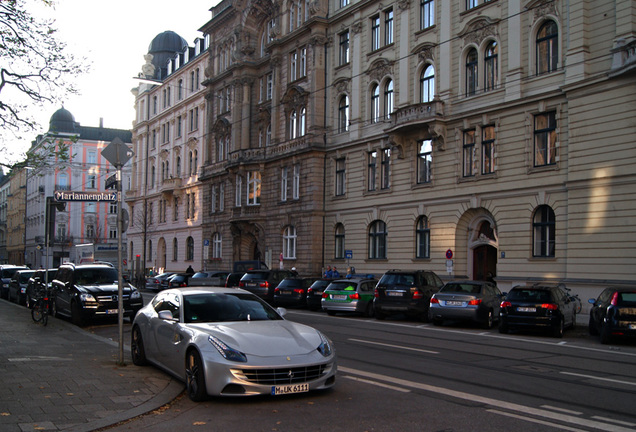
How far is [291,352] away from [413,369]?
12.1 ft

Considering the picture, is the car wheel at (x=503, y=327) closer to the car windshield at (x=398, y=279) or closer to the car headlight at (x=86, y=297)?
the car windshield at (x=398, y=279)

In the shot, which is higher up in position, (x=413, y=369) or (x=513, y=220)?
(x=513, y=220)

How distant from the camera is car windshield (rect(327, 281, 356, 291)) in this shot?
2394 cm

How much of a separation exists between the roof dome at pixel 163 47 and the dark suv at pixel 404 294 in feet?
194

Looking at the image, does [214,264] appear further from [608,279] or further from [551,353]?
Result: [551,353]

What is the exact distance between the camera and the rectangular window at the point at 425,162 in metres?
33.0

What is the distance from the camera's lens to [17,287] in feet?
95.7

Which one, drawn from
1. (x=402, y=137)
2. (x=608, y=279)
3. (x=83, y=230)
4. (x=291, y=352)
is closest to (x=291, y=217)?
(x=402, y=137)

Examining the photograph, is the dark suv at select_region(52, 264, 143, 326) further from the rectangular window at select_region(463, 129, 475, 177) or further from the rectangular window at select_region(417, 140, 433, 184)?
the rectangular window at select_region(417, 140, 433, 184)

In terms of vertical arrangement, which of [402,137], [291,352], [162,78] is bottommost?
[291,352]

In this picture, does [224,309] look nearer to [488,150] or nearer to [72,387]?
[72,387]

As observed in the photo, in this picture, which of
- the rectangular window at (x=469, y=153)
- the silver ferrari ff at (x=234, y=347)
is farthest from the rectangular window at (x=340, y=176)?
the silver ferrari ff at (x=234, y=347)

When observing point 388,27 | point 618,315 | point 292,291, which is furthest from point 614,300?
point 388,27

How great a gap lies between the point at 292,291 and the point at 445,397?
19.3 metres
